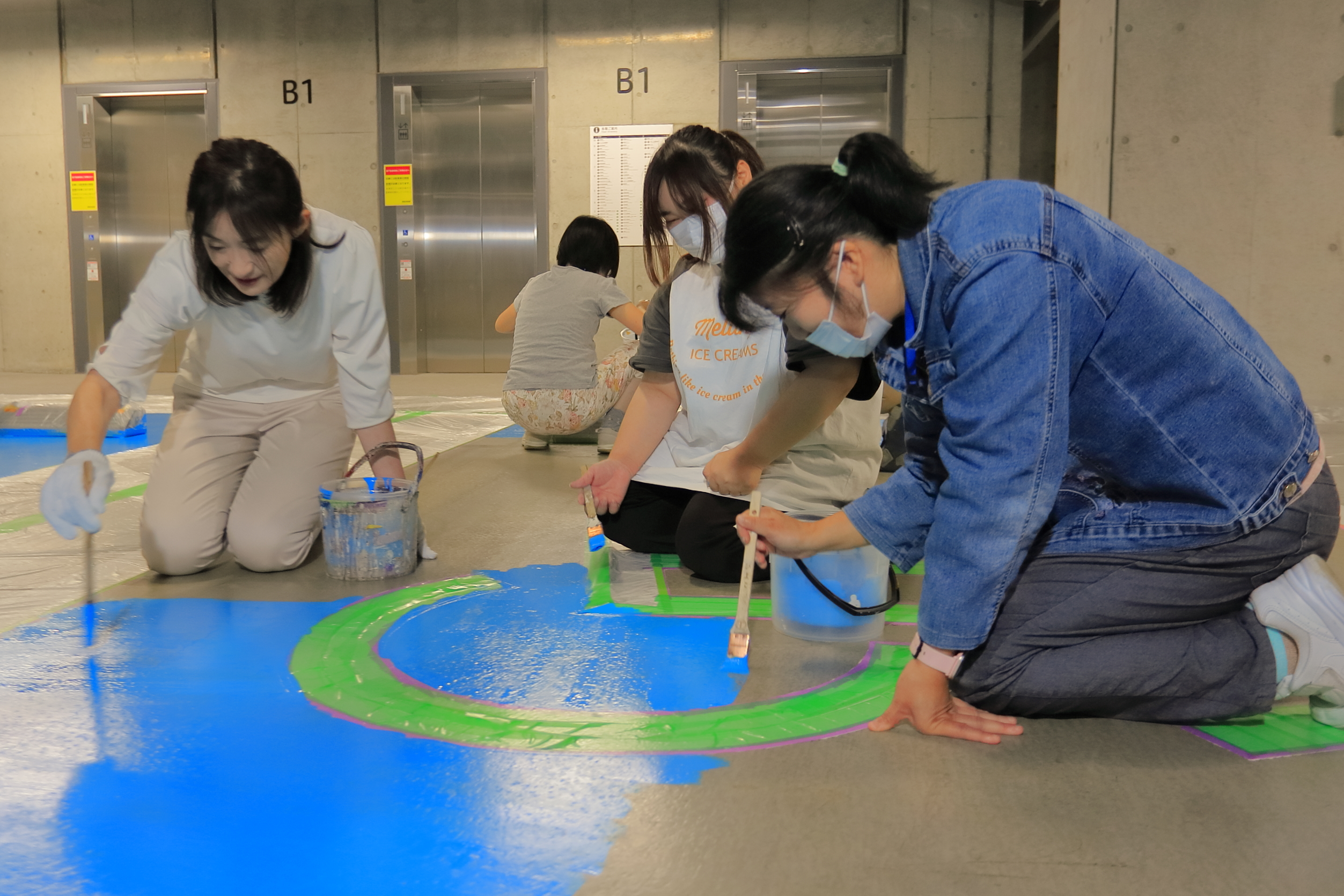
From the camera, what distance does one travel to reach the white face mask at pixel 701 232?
202 cm

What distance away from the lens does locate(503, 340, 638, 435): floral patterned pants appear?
12.9ft

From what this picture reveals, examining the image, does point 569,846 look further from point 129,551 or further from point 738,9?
point 738,9

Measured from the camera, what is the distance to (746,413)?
7.28 ft

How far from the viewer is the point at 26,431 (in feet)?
14.7

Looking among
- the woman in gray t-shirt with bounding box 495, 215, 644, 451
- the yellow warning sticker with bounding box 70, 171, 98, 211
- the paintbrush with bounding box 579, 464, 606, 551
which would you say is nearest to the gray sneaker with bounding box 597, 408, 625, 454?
the woman in gray t-shirt with bounding box 495, 215, 644, 451

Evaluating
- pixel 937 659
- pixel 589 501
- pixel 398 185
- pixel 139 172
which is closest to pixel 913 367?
pixel 937 659

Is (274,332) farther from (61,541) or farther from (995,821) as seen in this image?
(995,821)

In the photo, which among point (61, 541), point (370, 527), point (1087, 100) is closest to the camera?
point (370, 527)

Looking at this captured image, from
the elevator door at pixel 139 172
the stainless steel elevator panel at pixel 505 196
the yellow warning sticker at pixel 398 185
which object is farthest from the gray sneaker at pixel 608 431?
the elevator door at pixel 139 172

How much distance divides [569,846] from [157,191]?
7.45 meters

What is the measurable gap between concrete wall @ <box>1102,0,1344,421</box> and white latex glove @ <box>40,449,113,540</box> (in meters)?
3.69

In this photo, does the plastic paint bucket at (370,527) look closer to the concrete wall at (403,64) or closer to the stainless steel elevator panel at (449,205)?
the concrete wall at (403,64)

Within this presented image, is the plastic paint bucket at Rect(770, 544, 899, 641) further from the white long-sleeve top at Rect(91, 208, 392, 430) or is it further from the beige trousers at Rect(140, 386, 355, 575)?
the beige trousers at Rect(140, 386, 355, 575)

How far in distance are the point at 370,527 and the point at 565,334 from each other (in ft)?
6.01
